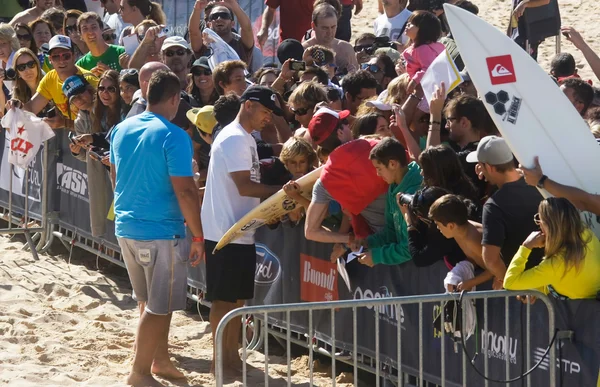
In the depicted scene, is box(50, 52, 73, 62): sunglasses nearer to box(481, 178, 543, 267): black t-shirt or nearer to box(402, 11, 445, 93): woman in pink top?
box(402, 11, 445, 93): woman in pink top

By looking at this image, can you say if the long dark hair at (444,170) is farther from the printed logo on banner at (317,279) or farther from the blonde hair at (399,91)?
the blonde hair at (399,91)

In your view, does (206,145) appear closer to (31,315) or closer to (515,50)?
(31,315)

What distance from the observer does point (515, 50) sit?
251 inches

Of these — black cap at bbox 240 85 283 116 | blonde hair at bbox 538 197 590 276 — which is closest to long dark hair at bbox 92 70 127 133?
black cap at bbox 240 85 283 116

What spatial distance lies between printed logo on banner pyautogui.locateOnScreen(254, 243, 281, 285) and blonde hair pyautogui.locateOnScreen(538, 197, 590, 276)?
292 centimetres

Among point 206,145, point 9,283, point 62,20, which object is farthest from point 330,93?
point 62,20

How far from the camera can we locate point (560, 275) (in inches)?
211

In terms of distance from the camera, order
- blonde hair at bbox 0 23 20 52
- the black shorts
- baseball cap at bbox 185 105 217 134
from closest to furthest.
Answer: the black shorts → baseball cap at bbox 185 105 217 134 → blonde hair at bbox 0 23 20 52

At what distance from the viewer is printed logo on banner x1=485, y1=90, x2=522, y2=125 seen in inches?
242

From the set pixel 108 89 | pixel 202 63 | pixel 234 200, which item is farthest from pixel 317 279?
pixel 202 63

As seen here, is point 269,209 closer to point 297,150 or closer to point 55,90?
point 297,150

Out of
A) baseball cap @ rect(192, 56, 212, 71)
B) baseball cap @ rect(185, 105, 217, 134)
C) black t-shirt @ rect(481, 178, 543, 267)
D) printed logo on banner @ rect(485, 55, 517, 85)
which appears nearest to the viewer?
black t-shirt @ rect(481, 178, 543, 267)

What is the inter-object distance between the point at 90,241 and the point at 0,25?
3.12 meters

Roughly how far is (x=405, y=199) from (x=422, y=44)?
2367 millimetres
